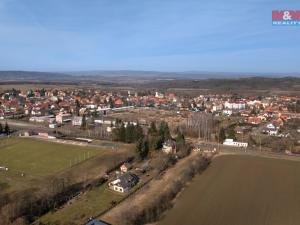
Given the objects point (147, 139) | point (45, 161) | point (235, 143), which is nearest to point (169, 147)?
A: point (147, 139)

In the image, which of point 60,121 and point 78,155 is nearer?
point 78,155

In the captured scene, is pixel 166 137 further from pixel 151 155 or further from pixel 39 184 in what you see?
pixel 39 184

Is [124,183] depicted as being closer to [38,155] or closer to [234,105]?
[38,155]

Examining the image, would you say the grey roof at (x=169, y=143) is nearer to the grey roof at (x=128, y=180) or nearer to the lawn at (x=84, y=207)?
the grey roof at (x=128, y=180)

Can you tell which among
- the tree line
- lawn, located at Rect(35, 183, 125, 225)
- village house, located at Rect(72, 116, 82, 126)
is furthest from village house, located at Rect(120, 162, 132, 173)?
village house, located at Rect(72, 116, 82, 126)

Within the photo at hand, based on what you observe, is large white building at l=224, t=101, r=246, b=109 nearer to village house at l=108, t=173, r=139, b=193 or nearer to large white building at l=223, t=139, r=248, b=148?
large white building at l=223, t=139, r=248, b=148

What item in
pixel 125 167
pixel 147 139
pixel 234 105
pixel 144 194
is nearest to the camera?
pixel 144 194

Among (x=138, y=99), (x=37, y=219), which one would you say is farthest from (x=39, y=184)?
(x=138, y=99)
